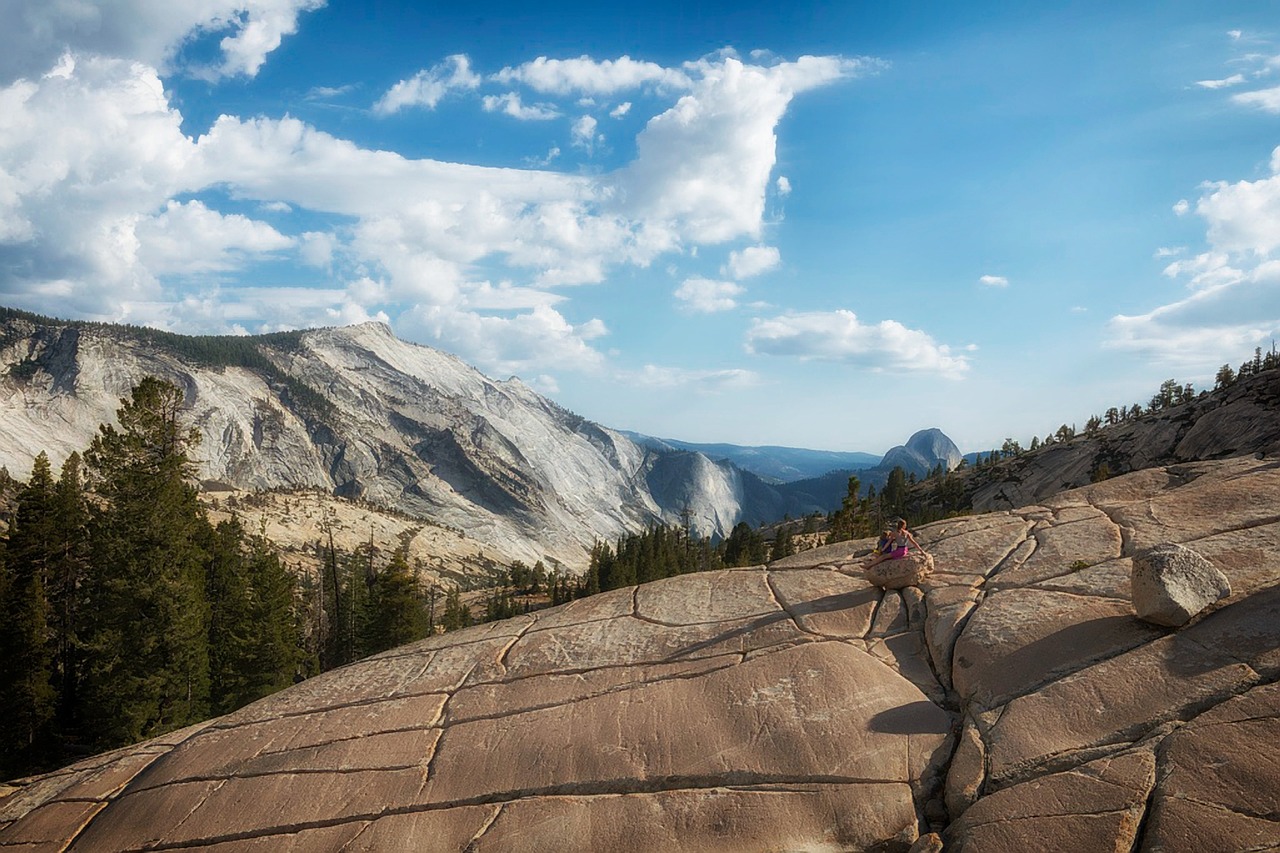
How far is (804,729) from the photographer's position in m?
11.6

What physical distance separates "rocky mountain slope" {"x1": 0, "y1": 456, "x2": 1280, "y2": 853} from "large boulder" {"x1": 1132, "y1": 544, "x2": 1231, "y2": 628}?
0.91 ft

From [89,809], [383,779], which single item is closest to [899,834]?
[383,779]

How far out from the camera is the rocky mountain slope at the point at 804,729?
9.00 m

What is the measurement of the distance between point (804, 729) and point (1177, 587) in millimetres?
6721

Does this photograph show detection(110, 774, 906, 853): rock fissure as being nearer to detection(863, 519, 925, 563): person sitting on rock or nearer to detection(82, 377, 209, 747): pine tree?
detection(863, 519, 925, 563): person sitting on rock

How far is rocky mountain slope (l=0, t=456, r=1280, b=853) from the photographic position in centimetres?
900

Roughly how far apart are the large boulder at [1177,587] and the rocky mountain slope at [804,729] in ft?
0.91

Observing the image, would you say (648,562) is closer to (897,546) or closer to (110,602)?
(110,602)

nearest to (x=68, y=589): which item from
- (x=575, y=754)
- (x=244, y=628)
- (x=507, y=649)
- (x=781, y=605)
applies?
(x=244, y=628)

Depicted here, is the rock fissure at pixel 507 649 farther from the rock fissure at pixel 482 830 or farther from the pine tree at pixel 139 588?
the pine tree at pixel 139 588

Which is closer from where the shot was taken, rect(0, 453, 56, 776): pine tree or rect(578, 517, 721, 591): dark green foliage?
rect(0, 453, 56, 776): pine tree

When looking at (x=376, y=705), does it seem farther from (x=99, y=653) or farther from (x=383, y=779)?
(x=99, y=653)

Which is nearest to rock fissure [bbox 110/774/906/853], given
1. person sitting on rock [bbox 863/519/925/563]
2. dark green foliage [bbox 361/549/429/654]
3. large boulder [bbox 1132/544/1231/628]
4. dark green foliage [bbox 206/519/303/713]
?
large boulder [bbox 1132/544/1231/628]

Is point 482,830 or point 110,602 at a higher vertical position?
point 110,602
